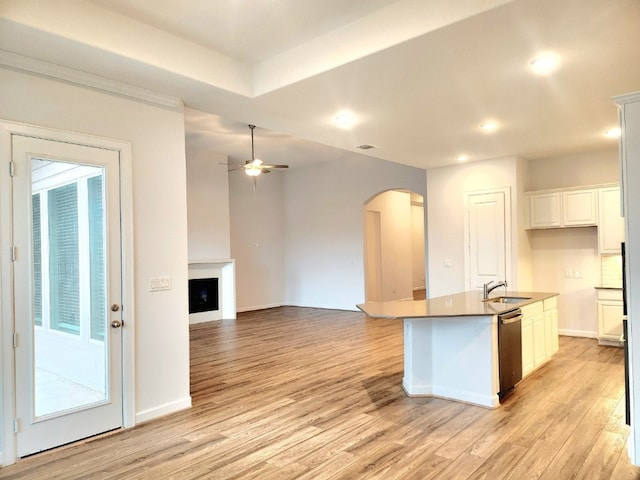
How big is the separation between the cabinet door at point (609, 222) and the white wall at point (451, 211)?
3.56 ft

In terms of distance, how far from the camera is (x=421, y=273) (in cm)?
1413

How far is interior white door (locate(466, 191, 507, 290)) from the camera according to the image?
6.71 m

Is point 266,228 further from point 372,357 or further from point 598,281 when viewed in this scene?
point 598,281

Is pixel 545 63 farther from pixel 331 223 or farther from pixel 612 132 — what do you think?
pixel 331 223

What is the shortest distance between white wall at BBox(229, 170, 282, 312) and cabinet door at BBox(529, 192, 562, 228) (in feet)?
19.5

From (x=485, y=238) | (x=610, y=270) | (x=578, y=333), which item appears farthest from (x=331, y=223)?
(x=610, y=270)

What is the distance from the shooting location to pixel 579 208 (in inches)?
247

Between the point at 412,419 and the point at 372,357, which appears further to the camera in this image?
the point at 372,357

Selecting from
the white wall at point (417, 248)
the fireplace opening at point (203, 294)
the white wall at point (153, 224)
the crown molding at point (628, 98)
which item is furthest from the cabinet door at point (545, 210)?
the white wall at point (417, 248)

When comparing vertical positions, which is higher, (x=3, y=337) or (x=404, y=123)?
(x=404, y=123)

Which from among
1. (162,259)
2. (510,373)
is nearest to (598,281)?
(510,373)

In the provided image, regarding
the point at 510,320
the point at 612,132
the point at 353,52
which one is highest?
the point at 353,52

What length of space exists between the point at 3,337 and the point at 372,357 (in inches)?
159

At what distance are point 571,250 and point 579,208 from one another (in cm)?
74
